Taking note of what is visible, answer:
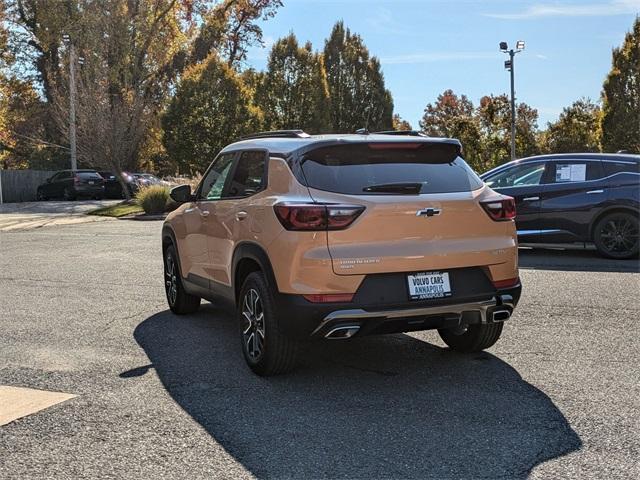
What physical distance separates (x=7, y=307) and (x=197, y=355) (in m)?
3.36

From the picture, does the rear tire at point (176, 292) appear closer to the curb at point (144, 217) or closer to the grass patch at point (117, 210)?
the curb at point (144, 217)

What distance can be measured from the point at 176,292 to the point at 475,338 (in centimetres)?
334

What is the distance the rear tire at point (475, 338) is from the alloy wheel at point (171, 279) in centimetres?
309

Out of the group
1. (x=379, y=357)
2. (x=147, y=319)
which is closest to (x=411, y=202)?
(x=379, y=357)

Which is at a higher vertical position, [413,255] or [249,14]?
[249,14]

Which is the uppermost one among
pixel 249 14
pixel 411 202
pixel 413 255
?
pixel 249 14

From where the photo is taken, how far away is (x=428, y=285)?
4.62m

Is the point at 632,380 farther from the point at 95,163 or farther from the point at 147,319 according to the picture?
the point at 95,163

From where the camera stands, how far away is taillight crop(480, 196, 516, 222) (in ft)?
16.1

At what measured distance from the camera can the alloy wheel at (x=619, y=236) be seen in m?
10.7

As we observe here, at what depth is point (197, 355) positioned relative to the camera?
18.8ft

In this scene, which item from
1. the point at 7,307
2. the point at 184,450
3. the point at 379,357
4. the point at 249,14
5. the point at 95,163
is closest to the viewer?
the point at 184,450

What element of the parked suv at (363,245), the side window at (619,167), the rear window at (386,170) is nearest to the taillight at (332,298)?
the parked suv at (363,245)

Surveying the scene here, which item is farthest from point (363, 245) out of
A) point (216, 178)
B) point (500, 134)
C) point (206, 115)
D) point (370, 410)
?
point (500, 134)
